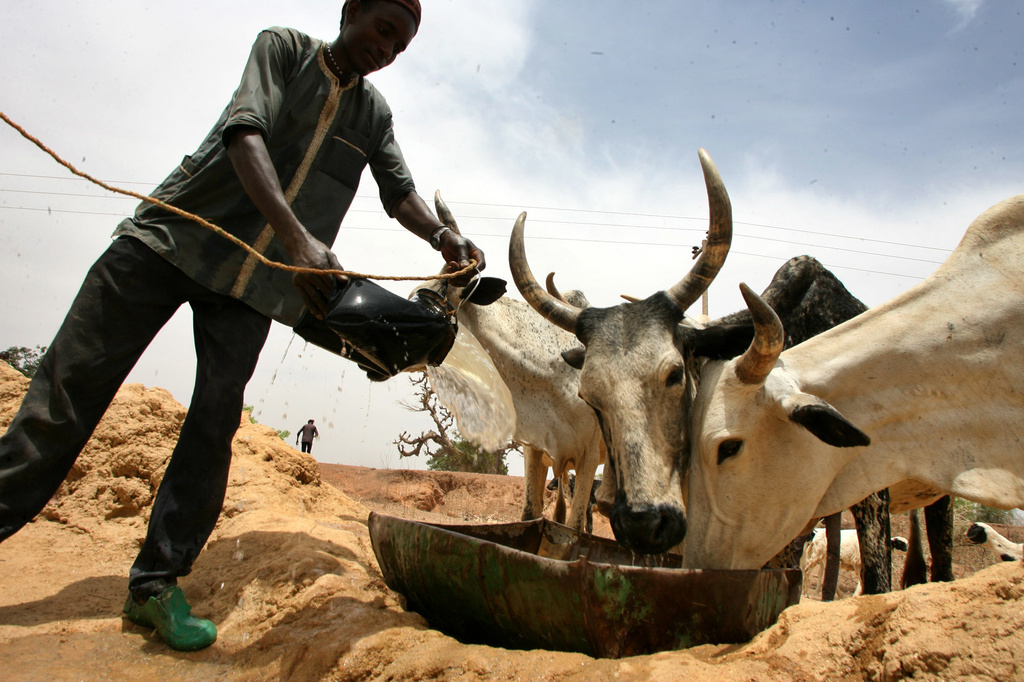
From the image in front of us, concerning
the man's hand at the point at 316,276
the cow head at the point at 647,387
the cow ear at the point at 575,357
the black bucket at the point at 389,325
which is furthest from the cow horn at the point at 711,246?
the man's hand at the point at 316,276

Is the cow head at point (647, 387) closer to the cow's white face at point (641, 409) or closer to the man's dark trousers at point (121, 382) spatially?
the cow's white face at point (641, 409)

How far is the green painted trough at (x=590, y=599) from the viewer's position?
205 centimetres

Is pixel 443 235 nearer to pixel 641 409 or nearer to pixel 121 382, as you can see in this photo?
pixel 641 409

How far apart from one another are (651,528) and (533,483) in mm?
2975

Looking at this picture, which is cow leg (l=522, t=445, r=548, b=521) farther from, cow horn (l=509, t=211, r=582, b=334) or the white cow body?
cow horn (l=509, t=211, r=582, b=334)

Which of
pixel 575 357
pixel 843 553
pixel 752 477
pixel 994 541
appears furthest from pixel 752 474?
pixel 843 553

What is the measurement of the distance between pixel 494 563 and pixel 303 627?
907 millimetres

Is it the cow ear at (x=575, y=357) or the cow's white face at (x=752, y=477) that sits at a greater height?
the cow ear at (x=575, y=357)

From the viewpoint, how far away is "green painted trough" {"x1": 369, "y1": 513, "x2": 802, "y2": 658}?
205cm

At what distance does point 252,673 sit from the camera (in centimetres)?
234

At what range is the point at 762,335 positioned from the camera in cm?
289

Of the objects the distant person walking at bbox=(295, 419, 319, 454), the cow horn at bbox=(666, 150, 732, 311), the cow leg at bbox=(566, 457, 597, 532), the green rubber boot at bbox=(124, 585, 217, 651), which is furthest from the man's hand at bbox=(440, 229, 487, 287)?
the distant person walking at bbox=(295, 419, 319, 454)

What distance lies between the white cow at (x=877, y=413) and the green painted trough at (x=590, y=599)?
0.63m

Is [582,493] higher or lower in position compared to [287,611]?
higher
